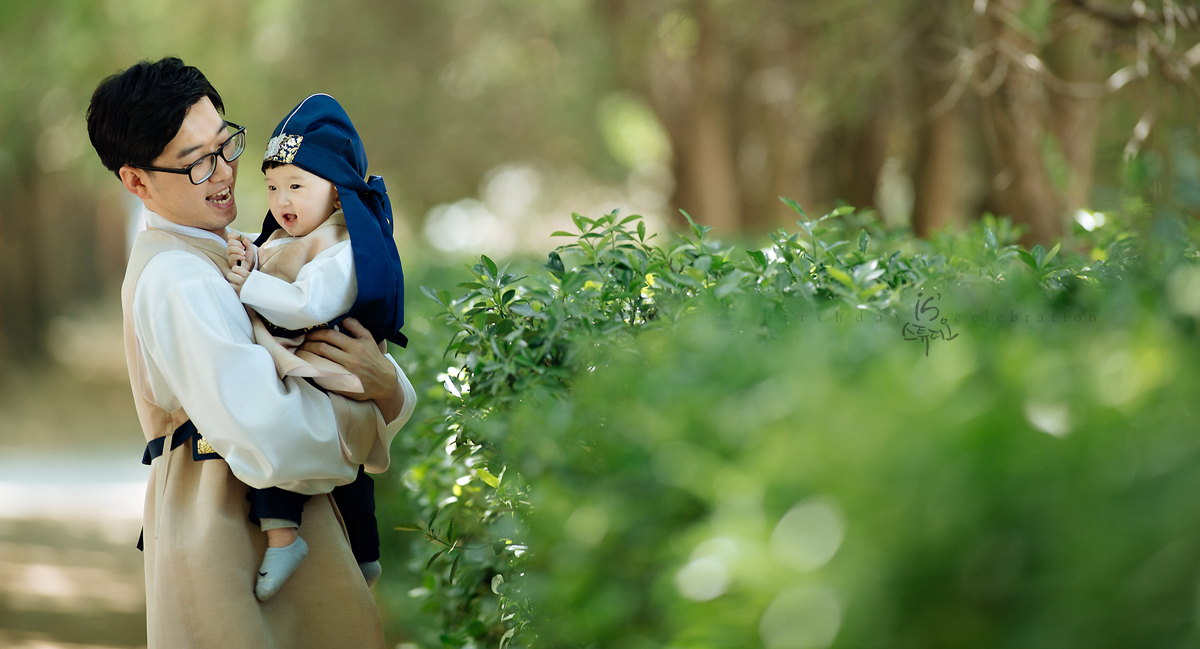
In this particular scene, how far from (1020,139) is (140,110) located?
17.8ft

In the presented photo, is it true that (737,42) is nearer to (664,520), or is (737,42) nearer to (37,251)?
(664,520)

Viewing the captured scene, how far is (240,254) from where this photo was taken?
2336 mm

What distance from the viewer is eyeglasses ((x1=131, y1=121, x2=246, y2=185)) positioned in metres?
2.29

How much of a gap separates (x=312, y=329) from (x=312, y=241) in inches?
9.5

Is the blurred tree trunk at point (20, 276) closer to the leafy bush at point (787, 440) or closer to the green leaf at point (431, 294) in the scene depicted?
the green leaf at point (431, 294)

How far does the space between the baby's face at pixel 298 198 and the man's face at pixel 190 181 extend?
14cm

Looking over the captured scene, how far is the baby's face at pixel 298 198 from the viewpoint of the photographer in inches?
92.4

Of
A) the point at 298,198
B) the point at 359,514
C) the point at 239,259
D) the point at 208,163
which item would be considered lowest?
Answer: the point at 359,514

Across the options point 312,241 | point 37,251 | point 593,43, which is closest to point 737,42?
point 593,43

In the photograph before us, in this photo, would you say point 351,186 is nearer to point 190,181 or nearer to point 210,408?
point 190,181

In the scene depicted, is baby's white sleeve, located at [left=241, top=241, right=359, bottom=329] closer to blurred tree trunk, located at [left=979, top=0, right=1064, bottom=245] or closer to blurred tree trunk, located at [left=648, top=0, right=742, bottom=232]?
blurred tree trunk, located at [left=979, top=0, right=1064, bottom=245]

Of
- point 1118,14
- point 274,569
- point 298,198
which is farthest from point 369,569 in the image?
point 1118,14
